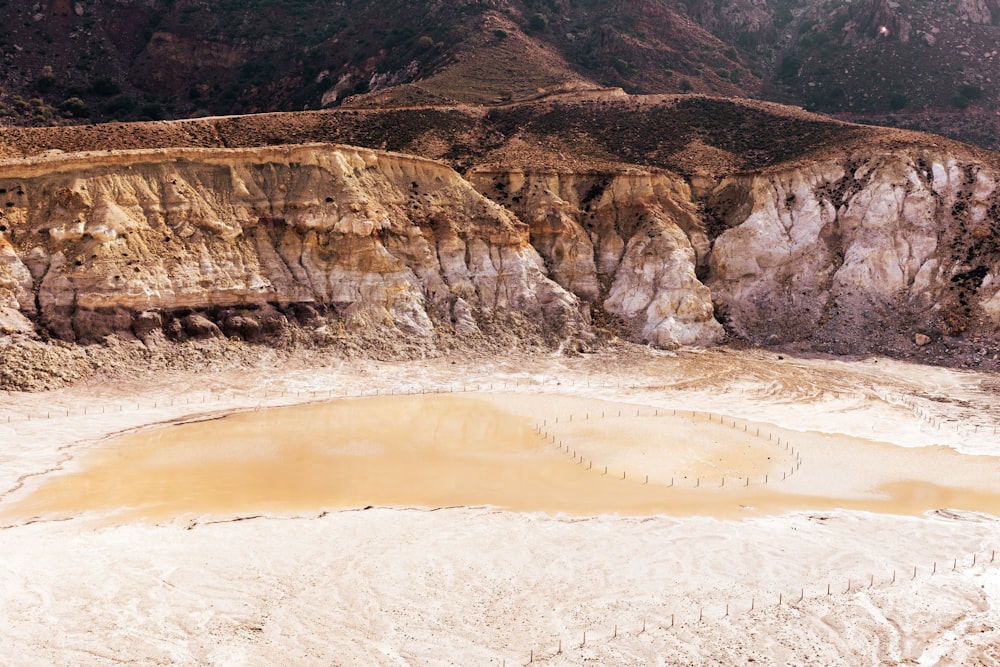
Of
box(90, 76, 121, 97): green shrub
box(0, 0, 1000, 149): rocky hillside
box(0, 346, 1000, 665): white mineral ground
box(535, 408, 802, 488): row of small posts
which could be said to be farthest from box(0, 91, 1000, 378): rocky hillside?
box(90, 76, 121, 97): green shrub

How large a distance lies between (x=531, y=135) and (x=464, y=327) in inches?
771

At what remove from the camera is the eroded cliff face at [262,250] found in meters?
29.8

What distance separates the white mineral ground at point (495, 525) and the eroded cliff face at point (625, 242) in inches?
311

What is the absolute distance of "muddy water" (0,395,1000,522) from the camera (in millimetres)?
17484

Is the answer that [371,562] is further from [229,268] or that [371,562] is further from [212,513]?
[229,268]

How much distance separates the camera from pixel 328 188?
3628cm

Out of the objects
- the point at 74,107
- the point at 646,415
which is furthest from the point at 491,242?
the point at 74,107

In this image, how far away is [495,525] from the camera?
16000mm

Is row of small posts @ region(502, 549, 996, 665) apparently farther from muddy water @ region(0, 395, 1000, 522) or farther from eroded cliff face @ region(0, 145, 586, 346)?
eroded cliff face @ region(0, 145, 586, 346)

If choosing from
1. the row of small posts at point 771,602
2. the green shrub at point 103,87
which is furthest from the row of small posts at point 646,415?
the green shrub at point 103,87

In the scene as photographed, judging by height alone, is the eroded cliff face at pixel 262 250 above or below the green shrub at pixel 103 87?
below

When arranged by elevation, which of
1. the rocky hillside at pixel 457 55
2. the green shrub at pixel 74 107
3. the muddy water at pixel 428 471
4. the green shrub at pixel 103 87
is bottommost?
the muddy water at pixel 428 471

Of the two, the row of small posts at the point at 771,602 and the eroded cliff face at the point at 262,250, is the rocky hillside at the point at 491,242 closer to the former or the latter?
the eroded cliff face at the point at 262,250

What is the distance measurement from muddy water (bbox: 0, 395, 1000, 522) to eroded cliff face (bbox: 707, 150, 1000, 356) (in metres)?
14.9
